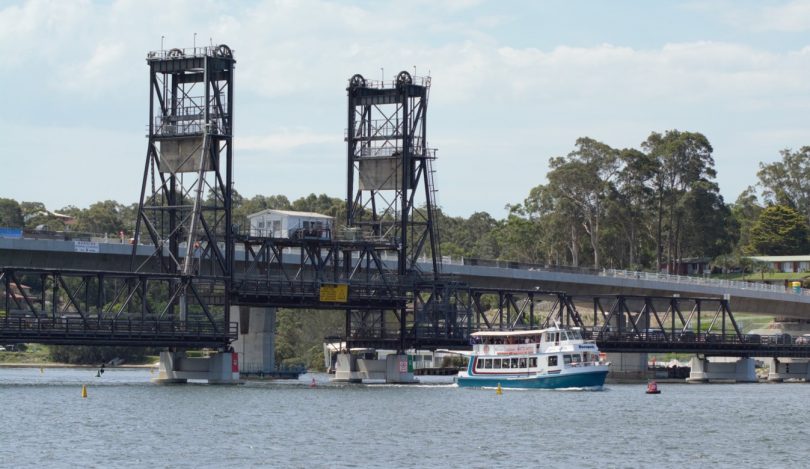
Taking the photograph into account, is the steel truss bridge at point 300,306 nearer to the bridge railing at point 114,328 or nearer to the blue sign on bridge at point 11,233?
the bridge railing at point 114,328

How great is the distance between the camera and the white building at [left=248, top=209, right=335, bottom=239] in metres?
111

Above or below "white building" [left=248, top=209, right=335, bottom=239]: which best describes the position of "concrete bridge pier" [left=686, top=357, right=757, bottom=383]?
below

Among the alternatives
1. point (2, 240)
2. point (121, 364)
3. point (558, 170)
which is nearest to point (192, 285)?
point (2, 240)

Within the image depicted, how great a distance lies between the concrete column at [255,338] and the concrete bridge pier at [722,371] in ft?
129

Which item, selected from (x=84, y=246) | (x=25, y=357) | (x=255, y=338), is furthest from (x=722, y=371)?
(x=25, y=357)

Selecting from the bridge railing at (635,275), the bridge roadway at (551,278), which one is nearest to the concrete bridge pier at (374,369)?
the bridge roadway at (551,278)

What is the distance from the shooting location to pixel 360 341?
11675 cm

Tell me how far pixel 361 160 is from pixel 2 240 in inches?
1142

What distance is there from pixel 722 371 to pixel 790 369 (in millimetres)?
8761

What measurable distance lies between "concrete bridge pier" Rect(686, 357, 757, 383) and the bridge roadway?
14980 mm

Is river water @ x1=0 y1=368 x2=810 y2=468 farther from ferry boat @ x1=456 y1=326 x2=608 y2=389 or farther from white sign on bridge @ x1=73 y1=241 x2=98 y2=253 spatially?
white sign on bridge @ x1=73 y1=241 x2=98 y2=253

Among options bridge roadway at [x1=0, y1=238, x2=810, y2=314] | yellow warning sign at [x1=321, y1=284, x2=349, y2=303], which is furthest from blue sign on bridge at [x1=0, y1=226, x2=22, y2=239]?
yellow warning sign at [x1=321, y1=284, x2=349, y2=303]

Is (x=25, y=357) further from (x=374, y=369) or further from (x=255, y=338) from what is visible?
(x=374, y=369)

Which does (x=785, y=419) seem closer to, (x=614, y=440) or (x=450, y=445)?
(x=614, y=440)
